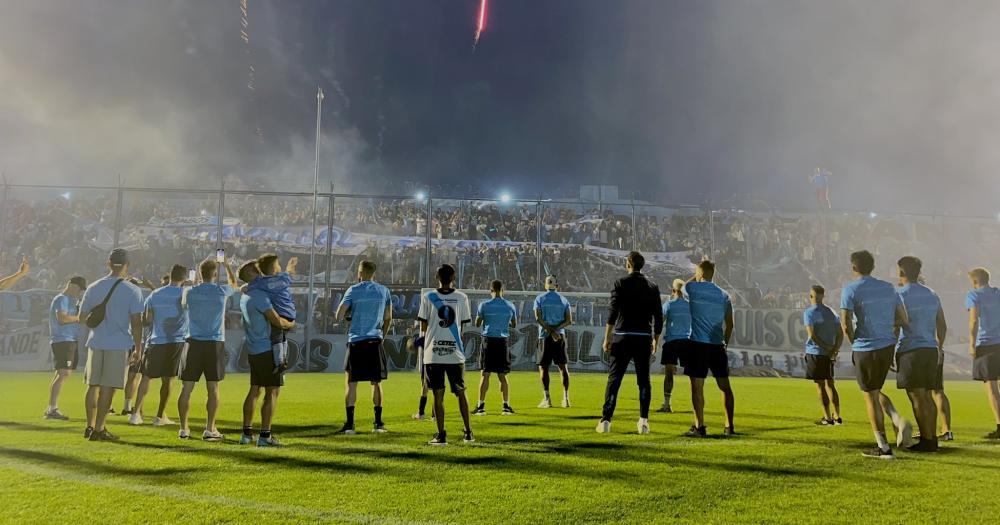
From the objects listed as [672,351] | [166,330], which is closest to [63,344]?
[166,330]

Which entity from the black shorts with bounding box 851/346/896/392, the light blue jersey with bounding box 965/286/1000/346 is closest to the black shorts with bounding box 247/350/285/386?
the black shorts with bounding box 851/346/896/392

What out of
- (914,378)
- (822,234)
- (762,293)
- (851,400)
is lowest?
(851,400)

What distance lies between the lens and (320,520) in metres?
3.76

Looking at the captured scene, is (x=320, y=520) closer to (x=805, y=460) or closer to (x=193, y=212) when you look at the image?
(x=805, y=460)

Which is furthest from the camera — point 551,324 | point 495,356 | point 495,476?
point 551,324

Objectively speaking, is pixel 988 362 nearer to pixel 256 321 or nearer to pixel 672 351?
pixel 672 351

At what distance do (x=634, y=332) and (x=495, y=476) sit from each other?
10.6 ft

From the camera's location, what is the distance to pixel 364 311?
7.80 meters

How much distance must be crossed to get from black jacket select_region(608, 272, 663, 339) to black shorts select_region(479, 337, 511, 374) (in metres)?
2.81

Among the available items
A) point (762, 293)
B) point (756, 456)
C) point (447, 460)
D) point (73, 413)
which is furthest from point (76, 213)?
point (762, 293)

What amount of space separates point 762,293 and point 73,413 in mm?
28102

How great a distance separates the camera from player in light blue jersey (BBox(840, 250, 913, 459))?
6008mm

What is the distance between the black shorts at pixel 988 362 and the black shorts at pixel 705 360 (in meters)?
3.61

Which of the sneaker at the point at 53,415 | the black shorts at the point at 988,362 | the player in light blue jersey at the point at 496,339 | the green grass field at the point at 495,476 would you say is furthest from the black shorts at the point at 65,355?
the black shorts at the point at 988,362
